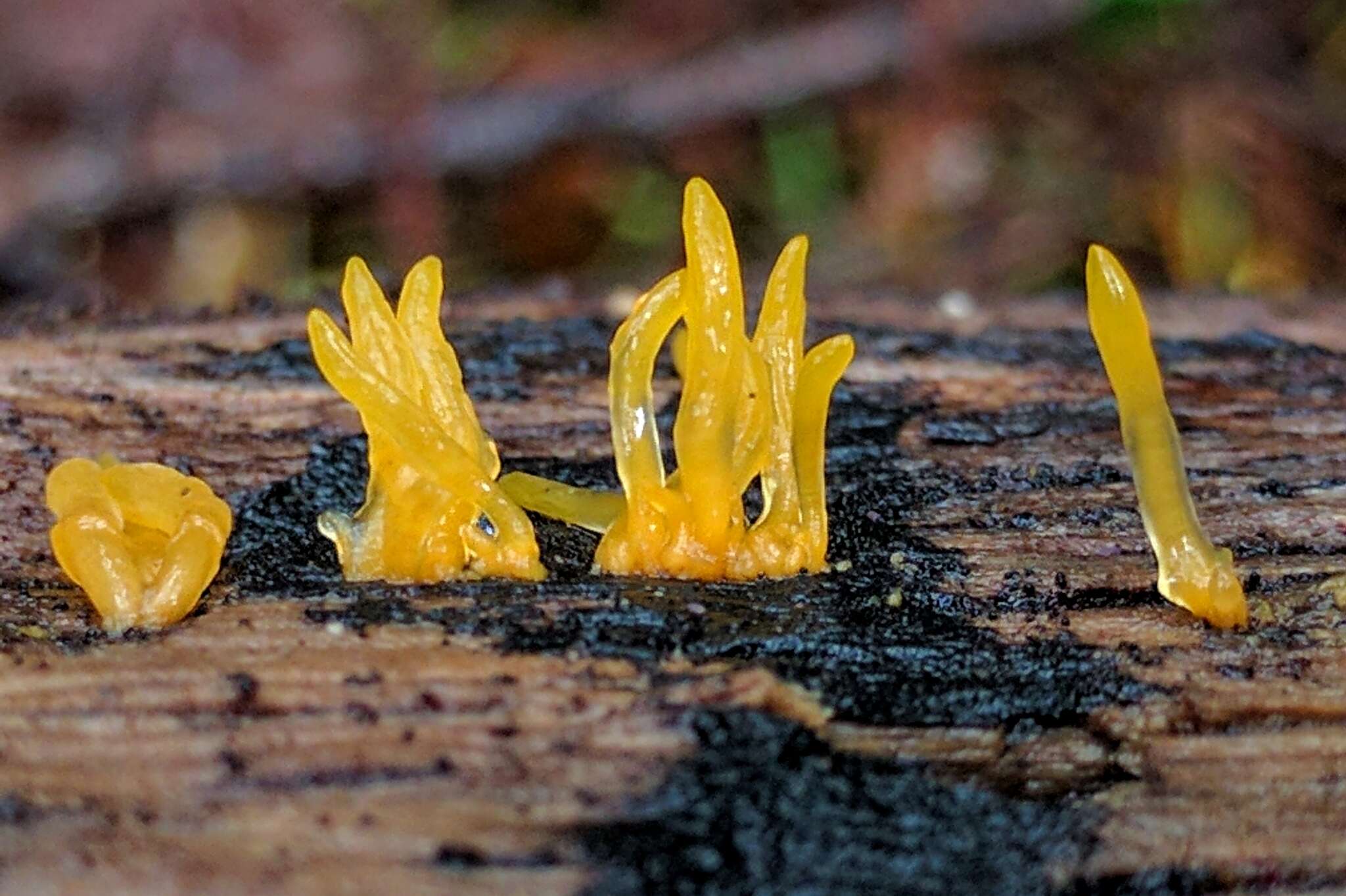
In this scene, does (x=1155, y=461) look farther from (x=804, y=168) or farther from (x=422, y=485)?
(x=804, y=168)

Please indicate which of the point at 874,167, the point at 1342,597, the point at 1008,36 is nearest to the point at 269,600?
the point at 1342,597

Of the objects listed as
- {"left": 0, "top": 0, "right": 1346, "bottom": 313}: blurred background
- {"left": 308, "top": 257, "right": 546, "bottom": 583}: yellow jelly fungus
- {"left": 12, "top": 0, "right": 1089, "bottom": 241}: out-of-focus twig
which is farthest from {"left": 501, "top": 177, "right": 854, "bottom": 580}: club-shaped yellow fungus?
{"left": 12, "top": 0, "right": 1089, "bottom": 241}: out-of-focus twig

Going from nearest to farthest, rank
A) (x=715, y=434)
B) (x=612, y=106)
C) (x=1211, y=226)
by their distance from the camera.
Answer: (x=715, y=434) → (x=1211, y=226) → (x=612, y=106)

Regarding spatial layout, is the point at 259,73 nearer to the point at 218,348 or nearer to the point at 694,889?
the point at 218,348

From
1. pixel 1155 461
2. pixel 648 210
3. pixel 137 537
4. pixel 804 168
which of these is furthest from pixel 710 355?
pixel 804 168

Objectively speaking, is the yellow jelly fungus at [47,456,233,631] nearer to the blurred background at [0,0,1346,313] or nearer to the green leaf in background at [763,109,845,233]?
the blurred background at [0,0,1346,313]

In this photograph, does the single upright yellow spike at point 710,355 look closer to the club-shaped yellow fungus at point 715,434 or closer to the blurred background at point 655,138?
the club-shaped yellow fungus at point 715,434
